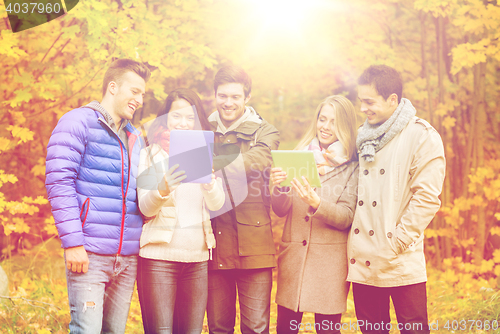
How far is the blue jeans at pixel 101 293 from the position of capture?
7.65 ft

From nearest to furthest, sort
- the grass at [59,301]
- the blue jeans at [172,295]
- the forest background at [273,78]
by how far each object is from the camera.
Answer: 1. the blue jeans at [172,295]
2. the grass at [59,301]
3. the forest background at [273,78]

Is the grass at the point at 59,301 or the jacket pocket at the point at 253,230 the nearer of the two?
the jacket pocket at the point at 253,230

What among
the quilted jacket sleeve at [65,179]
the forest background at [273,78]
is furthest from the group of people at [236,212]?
the forest background at [273,78]

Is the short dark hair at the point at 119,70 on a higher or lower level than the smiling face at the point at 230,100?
higher

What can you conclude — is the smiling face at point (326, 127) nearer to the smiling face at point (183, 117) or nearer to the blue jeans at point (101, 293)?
the smiling face at point (183, 117)

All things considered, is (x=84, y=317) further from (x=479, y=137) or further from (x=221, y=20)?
(x=479, y=137)

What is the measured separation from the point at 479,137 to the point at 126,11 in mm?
4579

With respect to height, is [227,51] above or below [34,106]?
above

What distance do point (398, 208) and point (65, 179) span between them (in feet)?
6.57

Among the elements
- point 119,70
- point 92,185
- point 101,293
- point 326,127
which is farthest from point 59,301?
point 326,127

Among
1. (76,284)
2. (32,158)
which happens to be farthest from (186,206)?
(32,158)

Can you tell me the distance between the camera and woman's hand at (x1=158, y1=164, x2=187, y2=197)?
2.42 metres

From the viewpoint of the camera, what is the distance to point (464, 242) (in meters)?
5.40

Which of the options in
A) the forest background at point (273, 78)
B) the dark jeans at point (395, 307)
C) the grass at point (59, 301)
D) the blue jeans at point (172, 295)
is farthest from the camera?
the forest background at point (273, 78)
